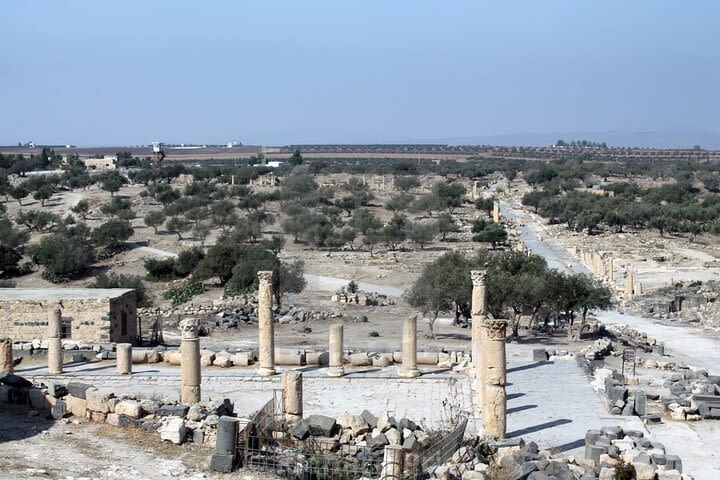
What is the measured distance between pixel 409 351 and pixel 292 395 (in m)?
5.23

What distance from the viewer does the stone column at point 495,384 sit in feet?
57.6

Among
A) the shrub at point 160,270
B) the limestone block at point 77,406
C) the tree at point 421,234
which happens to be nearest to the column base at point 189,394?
the limestone block at point 77,406

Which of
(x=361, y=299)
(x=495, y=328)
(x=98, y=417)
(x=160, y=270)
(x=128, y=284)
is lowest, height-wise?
(x=361, y=299)

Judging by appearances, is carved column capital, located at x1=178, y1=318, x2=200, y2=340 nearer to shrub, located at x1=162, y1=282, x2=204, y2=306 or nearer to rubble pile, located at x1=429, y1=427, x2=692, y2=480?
rubble pile, located at x1=429, y1=427, x2=692, y2=480

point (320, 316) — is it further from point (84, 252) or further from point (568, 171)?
point (568, 171)

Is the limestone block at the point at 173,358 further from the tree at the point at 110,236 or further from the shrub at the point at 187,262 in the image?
the tree at the point at 110,236

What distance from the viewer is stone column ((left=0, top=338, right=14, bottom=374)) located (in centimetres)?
2297

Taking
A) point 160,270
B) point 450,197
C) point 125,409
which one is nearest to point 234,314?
point 160,270

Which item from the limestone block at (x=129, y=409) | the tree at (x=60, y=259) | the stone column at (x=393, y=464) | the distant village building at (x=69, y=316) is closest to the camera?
the stone column at (x=393, y=464)

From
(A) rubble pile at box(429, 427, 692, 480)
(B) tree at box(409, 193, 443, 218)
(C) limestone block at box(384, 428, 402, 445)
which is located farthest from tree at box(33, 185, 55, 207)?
(A) rubble pile at box(429, 427, 692, 480)

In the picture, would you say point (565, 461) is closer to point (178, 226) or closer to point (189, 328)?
point (189, 328)

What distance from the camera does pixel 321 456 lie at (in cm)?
1633

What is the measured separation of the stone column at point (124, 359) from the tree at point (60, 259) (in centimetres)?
2780

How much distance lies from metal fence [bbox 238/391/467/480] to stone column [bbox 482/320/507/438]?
651mm
